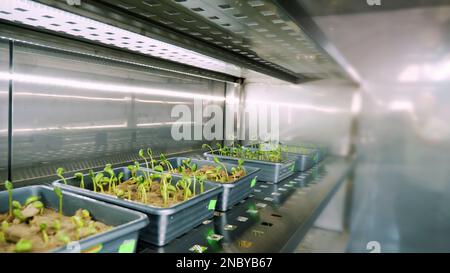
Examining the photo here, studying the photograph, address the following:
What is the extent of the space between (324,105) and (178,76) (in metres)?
0.99

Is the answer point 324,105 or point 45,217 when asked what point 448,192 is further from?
point 324,105

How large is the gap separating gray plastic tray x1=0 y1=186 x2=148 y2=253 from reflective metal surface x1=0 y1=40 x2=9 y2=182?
19 centimetres

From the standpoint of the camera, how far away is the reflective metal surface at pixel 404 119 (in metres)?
0.64

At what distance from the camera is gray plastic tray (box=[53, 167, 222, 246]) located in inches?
33.2

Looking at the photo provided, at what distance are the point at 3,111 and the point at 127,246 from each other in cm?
74

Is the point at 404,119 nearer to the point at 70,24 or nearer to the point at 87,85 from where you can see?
the point at 70,24

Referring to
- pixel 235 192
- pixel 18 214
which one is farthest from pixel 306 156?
pixel 18 214

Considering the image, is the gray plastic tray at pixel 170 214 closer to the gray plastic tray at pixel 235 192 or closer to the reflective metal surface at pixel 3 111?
the gray plastic tray at pixel 235 192

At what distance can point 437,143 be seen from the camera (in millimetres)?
679

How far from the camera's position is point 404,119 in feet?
2.26

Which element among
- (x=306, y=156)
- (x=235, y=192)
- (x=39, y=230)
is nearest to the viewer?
(x=39, y=230)
